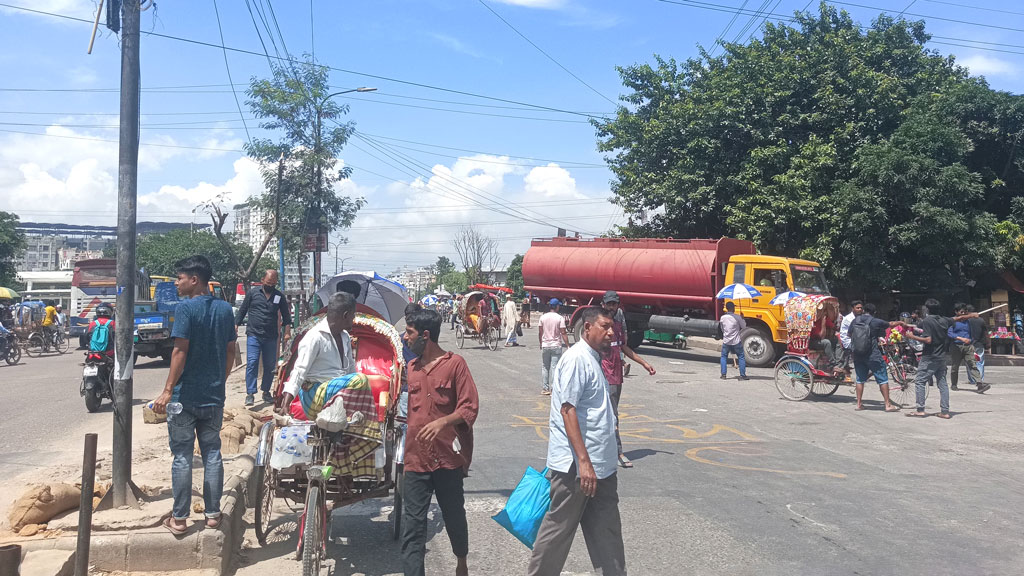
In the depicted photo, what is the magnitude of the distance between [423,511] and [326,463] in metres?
0.88

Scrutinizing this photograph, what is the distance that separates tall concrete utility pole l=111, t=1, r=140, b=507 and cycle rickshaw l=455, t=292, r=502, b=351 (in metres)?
18.0

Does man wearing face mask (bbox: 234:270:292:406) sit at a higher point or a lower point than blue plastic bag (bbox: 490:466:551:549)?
higher

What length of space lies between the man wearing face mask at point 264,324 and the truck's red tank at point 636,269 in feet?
43.2

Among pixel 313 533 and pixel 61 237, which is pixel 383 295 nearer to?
pixel 313 533

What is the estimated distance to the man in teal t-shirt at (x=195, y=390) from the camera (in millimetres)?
4875

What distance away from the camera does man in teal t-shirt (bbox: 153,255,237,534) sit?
16.0 ft

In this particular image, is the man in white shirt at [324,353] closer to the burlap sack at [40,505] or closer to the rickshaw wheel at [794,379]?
the burlap sack at [40,505]

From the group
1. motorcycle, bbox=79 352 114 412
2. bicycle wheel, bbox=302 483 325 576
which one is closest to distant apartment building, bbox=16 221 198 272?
motorcycle, bbox=79 352 114 412

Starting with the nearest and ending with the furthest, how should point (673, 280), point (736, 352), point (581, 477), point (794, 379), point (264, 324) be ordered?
point (581, 477)
point (264, 324)
point (794, 379)
point (736, 352)
point (673, 280)

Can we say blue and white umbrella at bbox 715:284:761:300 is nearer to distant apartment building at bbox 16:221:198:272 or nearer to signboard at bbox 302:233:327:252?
signboard at bbox 302:233:327:252

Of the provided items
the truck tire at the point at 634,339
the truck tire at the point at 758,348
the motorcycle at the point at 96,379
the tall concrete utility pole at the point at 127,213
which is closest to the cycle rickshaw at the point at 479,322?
the truck tire at the point at 634,339

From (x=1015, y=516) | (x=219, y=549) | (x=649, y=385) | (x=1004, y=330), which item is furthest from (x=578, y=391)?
(x=1004, y=330)

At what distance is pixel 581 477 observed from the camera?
13.2ft

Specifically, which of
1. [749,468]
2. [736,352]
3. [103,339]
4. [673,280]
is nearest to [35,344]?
[103,339]
